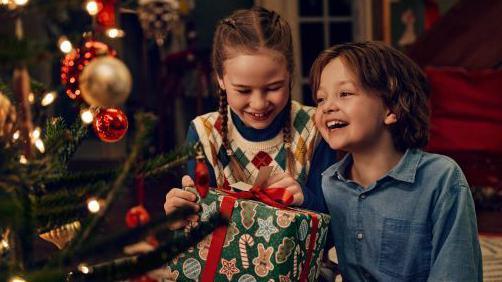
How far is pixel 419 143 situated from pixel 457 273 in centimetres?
27

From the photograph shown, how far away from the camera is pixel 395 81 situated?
4.69 feet

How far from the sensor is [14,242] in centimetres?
79

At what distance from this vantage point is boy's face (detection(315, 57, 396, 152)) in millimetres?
1407

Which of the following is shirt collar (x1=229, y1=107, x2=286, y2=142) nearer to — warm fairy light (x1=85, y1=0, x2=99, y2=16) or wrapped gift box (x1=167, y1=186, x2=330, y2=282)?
wrapped gift box (x1=167, y1=186, x2=330, y2=282)

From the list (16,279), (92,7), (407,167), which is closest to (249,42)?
(407,167)

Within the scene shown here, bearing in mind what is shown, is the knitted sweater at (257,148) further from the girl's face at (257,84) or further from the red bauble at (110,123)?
the red bauble at (110,123)

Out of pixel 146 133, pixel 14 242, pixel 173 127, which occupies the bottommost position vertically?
pixel 173 127

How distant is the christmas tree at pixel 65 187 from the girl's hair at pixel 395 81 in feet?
2.03

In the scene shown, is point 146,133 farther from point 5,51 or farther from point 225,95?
point 225,95

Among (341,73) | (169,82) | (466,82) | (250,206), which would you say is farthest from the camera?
→ (169,82)

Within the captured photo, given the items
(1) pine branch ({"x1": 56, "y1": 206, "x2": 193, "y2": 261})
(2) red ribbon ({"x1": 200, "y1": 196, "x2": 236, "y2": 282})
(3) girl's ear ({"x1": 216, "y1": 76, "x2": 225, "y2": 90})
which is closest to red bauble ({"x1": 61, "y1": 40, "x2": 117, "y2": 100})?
(1) pine branch ({"x1": 56, "y1": 206, "x2": 193, "y2": 261})

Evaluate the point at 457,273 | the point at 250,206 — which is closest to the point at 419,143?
the point at 457,273

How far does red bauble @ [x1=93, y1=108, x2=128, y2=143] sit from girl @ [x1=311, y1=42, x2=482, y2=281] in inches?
19.7

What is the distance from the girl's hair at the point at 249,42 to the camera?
1496 mm
